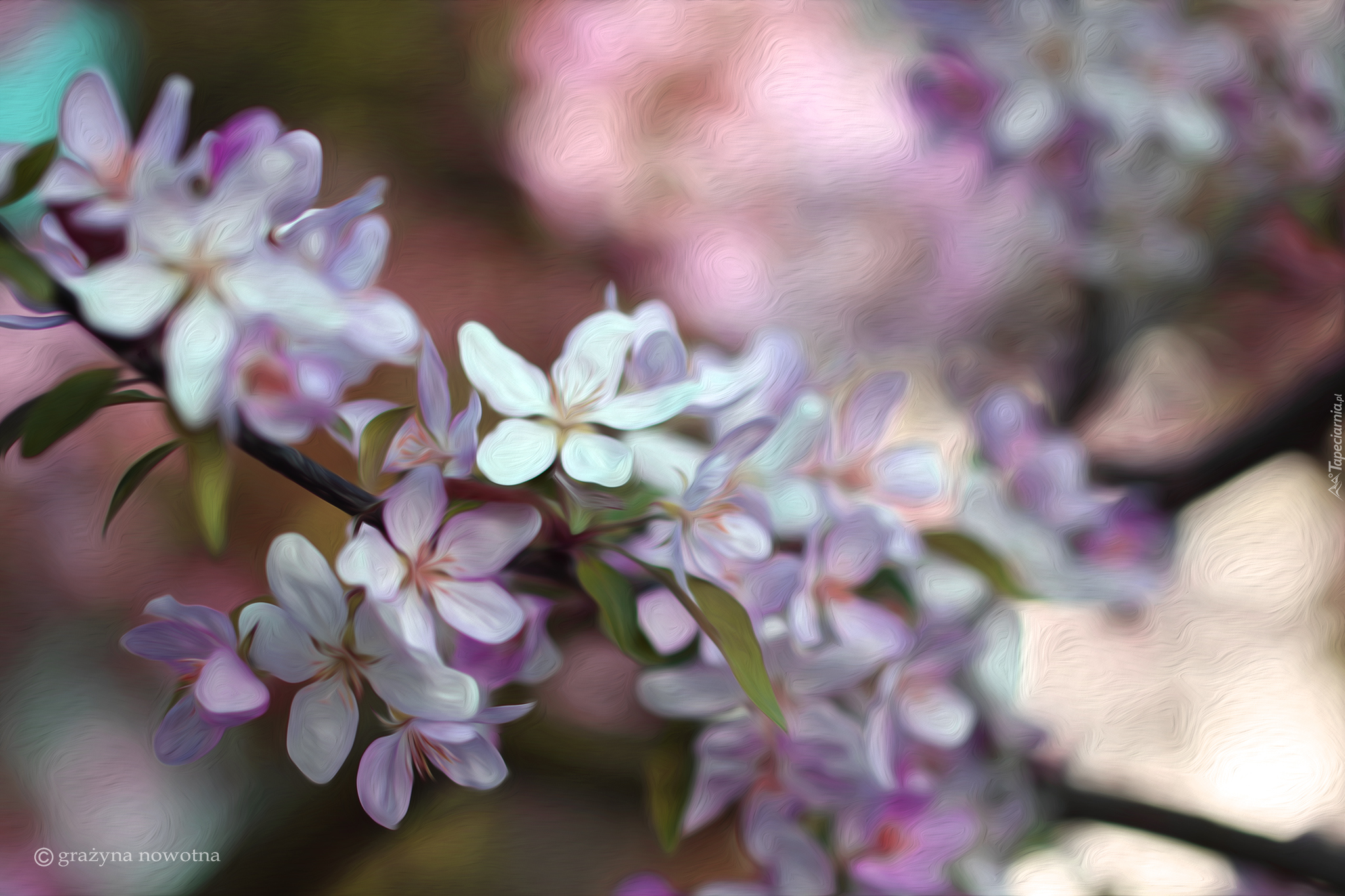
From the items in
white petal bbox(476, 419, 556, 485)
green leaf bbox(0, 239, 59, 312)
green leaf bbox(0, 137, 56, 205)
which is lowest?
white petal bbox(476, 419, 556, 485)

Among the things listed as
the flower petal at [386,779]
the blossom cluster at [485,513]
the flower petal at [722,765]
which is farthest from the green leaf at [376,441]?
the flower petal at [722,765]

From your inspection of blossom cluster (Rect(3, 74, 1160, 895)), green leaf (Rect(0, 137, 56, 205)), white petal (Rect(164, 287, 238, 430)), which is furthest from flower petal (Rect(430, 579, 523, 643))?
green leaf (Rect(0, 137, 56, 205))

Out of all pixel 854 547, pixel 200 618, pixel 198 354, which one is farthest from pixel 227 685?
pixel 854 547

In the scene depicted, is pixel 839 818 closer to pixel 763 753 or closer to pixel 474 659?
pixel 763 753

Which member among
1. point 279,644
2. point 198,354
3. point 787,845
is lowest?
point 787,845

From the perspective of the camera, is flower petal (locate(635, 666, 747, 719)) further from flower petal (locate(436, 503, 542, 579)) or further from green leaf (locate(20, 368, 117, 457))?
green leaf (locate(20, 368, 117, 457))

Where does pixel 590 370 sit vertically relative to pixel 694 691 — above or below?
above

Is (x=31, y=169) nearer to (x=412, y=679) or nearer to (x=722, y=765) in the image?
(x=412, y=679)

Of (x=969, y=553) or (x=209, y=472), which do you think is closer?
(x=209, y=472)
